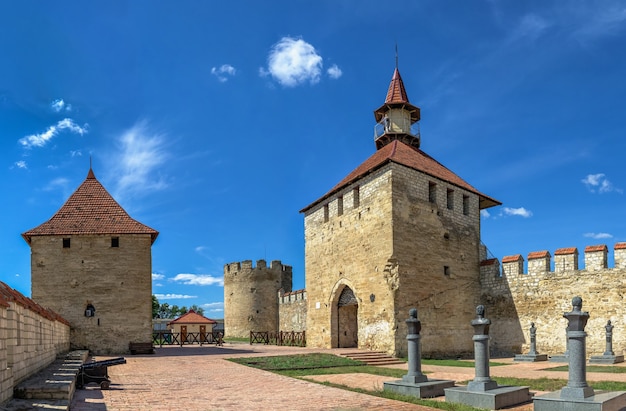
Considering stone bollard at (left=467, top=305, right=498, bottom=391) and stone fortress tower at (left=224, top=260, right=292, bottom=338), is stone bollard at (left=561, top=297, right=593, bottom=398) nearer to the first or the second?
stone bollard at (left=467, top=305, right=498, bottom=391)

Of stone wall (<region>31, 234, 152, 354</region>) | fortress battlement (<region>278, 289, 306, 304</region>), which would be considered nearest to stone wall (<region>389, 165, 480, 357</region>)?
stone wall (<region>31, 234, 152, 354</region>)

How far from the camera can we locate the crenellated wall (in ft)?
62.3

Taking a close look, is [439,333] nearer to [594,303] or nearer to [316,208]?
[594,303]

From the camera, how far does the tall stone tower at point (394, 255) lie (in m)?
19.8

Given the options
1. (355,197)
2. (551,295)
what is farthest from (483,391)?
(355,197)

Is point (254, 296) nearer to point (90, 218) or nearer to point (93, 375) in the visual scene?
point (90, 218)

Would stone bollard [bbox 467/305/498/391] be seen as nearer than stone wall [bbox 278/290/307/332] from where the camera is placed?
Yes

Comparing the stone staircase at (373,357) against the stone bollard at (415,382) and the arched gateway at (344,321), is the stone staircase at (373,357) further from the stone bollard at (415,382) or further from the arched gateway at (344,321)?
the stone bollard at (415,382)

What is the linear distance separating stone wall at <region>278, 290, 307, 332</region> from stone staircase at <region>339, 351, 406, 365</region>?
575 inches

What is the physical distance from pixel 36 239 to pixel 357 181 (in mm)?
13584

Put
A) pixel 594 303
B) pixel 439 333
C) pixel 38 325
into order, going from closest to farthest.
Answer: pixel 38 325
pixel 594 303
pixel 439 333

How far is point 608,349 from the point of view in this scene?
17234 millimetres

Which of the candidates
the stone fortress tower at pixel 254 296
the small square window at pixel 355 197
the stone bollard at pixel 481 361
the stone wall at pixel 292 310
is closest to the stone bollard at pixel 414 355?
the stone bollard at pixel 481 361

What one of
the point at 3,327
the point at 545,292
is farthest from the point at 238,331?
the point at 3,327
